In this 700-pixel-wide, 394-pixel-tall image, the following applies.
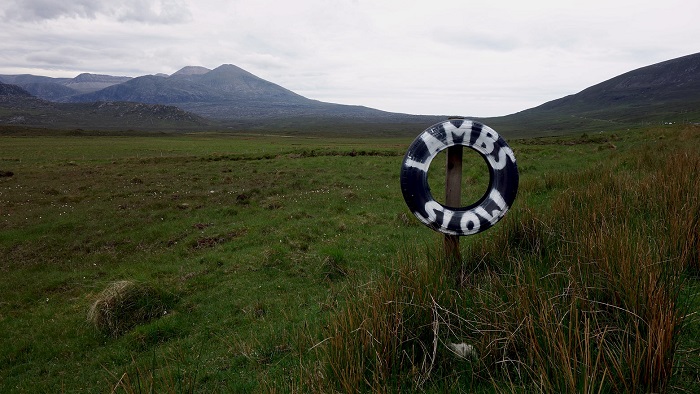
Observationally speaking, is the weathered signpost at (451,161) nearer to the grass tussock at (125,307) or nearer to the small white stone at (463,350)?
the small white stone at (463,350)

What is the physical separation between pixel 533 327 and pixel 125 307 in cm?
811

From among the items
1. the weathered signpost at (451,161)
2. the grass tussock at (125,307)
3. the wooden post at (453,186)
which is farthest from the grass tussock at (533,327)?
the grass tussock at (125,307)

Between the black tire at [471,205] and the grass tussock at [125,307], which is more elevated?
the black tire at [471,205]

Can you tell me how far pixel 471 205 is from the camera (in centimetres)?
583

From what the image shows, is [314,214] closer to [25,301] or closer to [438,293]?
[25,301]

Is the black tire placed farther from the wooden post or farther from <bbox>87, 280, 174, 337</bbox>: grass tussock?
<bbox>87, 280, 174, 337</bbox>: grass tussock

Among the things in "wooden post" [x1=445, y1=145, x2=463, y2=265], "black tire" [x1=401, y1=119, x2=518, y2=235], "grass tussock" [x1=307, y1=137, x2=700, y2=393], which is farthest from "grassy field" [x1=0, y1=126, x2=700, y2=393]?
"black tire" [x1=401, y1=119, x2=518, y2=235]

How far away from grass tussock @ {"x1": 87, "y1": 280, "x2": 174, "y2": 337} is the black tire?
616 centimetres

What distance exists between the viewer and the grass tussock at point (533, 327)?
2975 millimetres

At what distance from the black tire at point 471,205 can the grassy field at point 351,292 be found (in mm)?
617

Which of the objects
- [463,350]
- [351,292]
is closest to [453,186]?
A: [351,292]

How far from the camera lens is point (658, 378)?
2.84m

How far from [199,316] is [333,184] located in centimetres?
1561

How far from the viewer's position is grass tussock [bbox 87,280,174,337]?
8.15m
